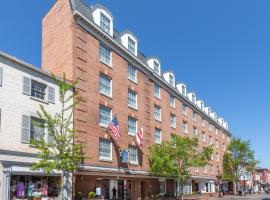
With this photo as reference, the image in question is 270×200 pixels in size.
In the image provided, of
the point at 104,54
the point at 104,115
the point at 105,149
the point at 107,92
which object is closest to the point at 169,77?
the point at 104,54

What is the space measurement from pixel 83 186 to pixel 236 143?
49188 mm

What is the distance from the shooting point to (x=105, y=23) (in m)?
35.3

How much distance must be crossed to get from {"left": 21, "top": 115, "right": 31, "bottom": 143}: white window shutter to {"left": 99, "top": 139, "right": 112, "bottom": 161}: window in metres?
8.64

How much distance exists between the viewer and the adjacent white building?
73.1 ft

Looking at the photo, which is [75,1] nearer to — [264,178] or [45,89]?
[45,89]

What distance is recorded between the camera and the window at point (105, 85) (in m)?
33.2

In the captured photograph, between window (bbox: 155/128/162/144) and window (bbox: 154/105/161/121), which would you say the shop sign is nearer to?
window (bbox: 155/128/162/144)

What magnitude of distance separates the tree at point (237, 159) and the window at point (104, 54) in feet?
146

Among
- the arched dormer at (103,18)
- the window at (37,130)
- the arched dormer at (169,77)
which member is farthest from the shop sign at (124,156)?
the arched dormer at (169,77)

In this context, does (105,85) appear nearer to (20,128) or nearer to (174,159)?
(20,128)

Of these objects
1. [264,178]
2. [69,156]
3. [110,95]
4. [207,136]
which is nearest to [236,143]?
[207,136]

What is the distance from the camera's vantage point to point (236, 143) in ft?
237

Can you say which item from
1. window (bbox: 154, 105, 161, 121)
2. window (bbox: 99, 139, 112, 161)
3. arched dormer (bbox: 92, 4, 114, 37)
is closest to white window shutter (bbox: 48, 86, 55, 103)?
window (bbox: 99, 139, 112, 161)

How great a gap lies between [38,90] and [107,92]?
9.10m
